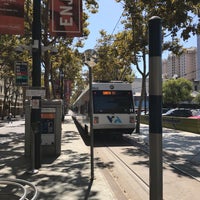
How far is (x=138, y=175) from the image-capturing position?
10.3 meters

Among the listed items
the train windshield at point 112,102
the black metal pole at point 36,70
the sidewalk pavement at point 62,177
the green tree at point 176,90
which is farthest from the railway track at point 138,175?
the green tree at point 176,90

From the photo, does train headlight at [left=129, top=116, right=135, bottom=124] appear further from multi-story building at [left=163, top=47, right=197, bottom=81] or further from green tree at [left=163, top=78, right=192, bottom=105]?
green tree at [left=163, top=78, right=192, bottom=105]

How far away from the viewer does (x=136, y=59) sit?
26.8m

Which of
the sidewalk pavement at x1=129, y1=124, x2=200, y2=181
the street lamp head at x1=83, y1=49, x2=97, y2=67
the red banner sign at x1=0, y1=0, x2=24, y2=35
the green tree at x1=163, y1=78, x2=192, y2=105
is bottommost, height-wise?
the sidewalk pavement at x1=129, y1=124, x2=200, y2=181

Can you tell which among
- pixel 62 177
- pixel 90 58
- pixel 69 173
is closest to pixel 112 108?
pixel 69 173

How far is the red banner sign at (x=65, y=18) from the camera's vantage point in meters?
11.5

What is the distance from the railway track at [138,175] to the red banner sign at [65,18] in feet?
13.5

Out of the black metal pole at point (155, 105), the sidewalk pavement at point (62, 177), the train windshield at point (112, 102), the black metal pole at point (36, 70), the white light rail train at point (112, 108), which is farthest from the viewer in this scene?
the train windshield at point (112, 102)

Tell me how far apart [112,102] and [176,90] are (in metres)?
77.4

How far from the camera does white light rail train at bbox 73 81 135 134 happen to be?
2030cm

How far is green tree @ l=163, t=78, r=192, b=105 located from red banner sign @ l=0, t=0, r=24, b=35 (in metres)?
86.0

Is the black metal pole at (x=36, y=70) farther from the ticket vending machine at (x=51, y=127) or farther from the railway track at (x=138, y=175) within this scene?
the ticket vending machine at (x=51, y=127)

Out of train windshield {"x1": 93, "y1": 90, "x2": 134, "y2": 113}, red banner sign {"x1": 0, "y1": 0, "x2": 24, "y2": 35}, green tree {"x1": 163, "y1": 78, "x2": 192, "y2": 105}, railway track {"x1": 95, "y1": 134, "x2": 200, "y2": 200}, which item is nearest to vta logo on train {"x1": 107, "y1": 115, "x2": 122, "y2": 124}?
train windshield {"x1": 93, "y1": 90, "x2": 134, "y2": 113}

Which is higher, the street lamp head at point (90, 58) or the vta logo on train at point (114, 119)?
the street lamp head at point (90, 58)
